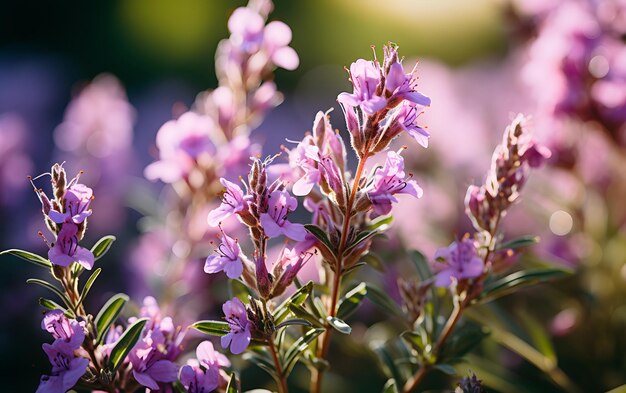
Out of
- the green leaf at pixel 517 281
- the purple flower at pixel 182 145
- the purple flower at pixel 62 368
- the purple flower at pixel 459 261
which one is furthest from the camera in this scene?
the purple flower at pixel 182 145

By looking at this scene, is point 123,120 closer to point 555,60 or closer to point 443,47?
point 555,60

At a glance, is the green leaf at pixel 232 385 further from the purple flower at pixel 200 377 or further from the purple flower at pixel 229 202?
the purple flower at pixel 229 202

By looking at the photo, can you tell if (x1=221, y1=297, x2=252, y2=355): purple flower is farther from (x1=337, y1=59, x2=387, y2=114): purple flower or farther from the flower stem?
(x1=337, y1=59, x2=387, y2=114): purple flower

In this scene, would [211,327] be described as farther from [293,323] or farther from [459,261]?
[459,261]

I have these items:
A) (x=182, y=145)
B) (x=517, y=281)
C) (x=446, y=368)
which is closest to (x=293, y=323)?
(x=446, y=368)

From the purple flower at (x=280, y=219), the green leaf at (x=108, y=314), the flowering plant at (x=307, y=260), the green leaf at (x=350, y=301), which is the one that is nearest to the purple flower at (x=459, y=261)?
the flowering plant at (x=307, y=260)

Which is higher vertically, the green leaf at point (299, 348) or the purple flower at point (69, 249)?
the purple flower at point (69, 249)

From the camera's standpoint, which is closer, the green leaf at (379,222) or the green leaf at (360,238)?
the green leaf at (360,238)
